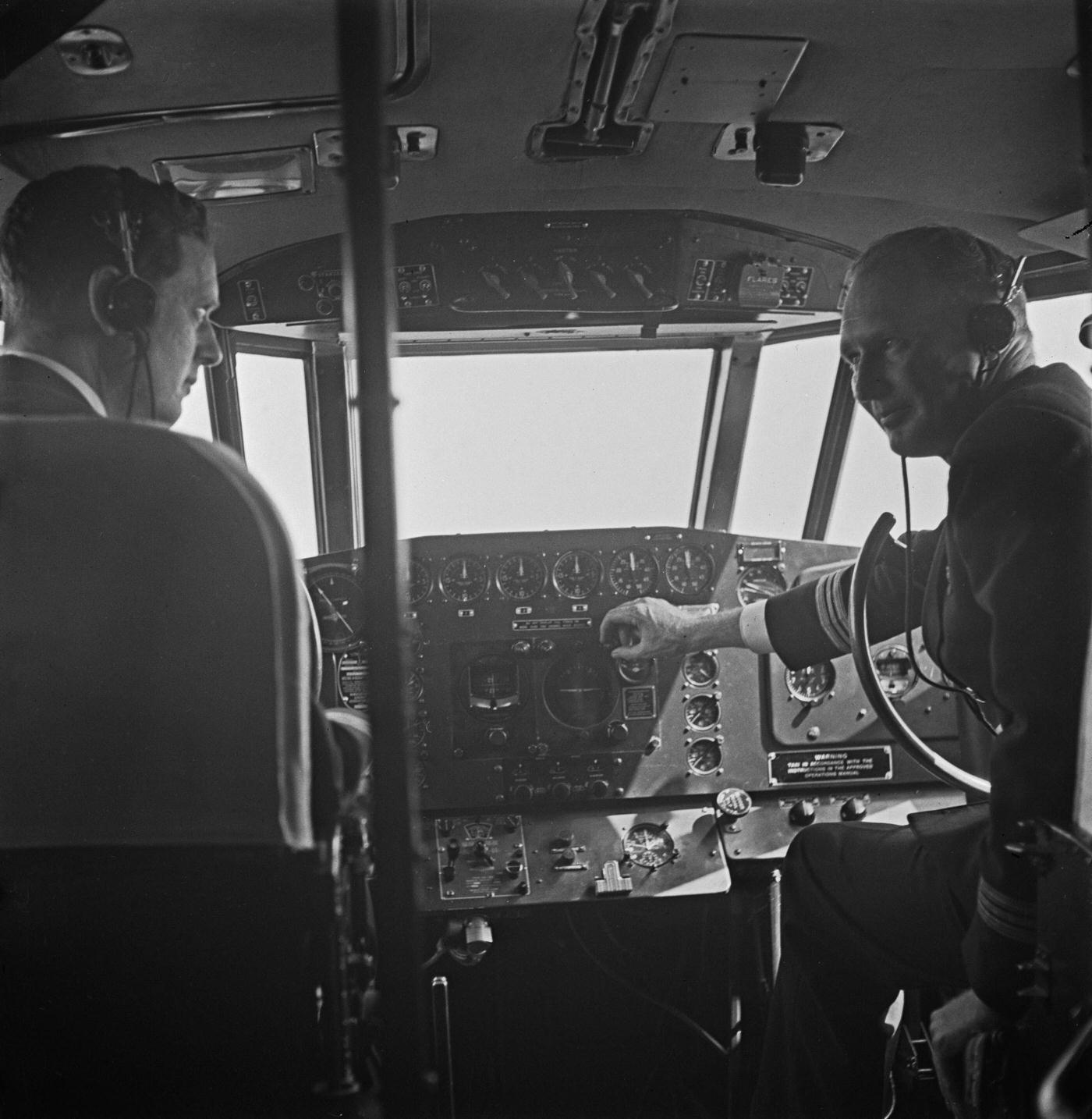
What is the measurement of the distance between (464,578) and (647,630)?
503mm

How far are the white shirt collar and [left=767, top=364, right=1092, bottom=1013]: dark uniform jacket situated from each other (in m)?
1.17

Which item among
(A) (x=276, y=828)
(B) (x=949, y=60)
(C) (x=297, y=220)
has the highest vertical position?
(B) (x=949, y=60)

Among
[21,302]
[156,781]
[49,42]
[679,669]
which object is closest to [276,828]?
[156,781]

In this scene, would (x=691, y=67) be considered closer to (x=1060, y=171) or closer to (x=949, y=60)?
(x=949, y=60)

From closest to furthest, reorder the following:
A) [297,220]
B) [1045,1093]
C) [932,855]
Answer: [1045,1093]
[932,855]
[297,220]

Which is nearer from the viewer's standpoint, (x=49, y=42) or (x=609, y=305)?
(x=49, y=42)

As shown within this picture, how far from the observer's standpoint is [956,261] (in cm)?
167

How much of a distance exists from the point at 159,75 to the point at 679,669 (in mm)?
1828

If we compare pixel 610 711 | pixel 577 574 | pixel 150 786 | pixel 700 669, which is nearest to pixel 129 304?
pixel 150 786

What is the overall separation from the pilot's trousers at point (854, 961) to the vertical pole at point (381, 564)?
118 cm

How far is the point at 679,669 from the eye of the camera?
8.84ft

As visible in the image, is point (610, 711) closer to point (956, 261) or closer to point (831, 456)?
point (831, 456)

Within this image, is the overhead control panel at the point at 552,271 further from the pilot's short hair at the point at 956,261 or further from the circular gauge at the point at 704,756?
the circular gauge at the point at 704,756

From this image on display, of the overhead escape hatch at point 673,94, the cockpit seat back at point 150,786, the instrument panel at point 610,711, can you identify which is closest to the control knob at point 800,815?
the instrument panel at point 610,711
